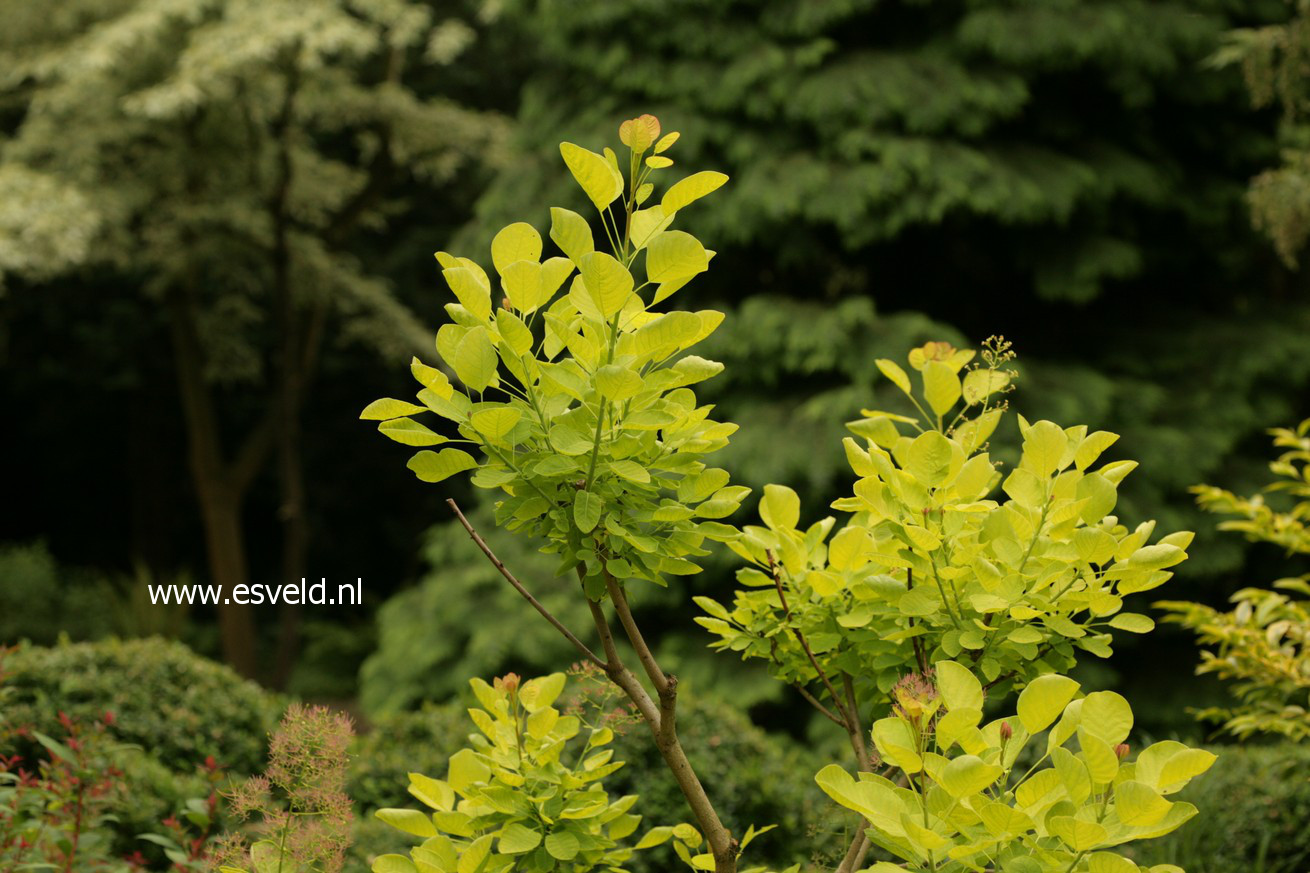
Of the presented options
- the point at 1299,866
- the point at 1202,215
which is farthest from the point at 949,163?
the point at 1299,866

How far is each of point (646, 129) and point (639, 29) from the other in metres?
4.96

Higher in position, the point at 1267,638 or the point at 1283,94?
the point at 1283,94

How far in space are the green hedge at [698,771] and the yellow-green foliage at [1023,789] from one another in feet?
5.40

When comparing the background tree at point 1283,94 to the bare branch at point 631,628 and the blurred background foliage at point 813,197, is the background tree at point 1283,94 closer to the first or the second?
the blurred background foliage at point 813,197

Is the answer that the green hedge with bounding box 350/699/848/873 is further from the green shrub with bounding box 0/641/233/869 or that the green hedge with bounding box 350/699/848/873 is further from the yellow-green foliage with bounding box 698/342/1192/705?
the yellow-green foliage with bounding box 698/342/1192/705

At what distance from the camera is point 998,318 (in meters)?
6.45

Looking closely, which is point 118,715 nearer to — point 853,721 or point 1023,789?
point 853,721

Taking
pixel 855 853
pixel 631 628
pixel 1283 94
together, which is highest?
→ pixel 1283 94

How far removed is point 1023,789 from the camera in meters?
1.05

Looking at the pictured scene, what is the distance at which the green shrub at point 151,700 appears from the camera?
297 cm

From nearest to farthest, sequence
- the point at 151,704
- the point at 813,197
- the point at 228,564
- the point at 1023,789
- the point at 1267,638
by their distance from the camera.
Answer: the point at 1023,789
the point at 1267,638
the point at 151,704
the point at 813,197
the point at 228,564

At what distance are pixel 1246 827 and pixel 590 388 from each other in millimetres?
2492

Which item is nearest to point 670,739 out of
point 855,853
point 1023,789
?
point 855,853

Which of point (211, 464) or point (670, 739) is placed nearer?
point (670, 739)
